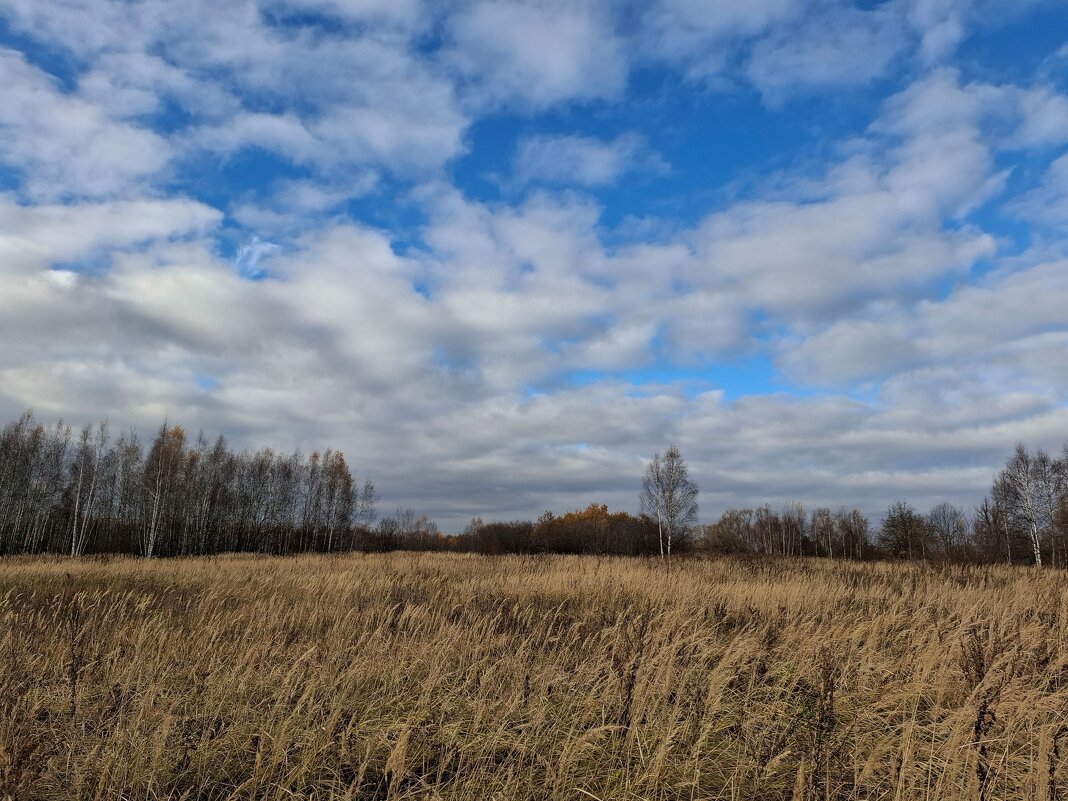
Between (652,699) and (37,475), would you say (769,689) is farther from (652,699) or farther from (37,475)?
(37,475)

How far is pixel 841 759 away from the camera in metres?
3.39

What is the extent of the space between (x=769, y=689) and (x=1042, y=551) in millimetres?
48343

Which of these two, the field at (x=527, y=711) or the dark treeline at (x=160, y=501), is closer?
the field at (x=527, y=711)

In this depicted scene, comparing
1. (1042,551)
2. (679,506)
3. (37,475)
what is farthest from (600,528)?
(37,475)

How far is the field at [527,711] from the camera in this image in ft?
10.7

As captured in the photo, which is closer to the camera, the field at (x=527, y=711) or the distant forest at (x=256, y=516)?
the field at (x=527, y=711)

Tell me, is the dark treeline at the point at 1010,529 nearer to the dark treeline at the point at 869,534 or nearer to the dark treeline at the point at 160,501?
the dark treeline at the point at 869,534

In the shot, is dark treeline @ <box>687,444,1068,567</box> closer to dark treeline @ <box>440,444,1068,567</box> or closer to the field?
dark treeline @ <box>440,444,1068,567</box>

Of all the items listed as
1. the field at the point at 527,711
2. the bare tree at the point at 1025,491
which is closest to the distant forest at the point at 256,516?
the bare tree at the point at 1025,491

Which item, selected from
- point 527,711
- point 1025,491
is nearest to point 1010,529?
point 1025,491

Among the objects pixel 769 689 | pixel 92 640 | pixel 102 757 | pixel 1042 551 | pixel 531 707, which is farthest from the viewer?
pixel 1042 551

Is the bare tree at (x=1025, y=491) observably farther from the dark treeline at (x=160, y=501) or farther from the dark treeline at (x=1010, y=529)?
the dark treeline at (x=160, y=501)

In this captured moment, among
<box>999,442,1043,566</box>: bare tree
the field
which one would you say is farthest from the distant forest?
the field

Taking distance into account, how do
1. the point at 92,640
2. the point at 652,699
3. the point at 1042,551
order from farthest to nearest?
the point at 1042,551 < the point at 92,640 < the point at 652,699
